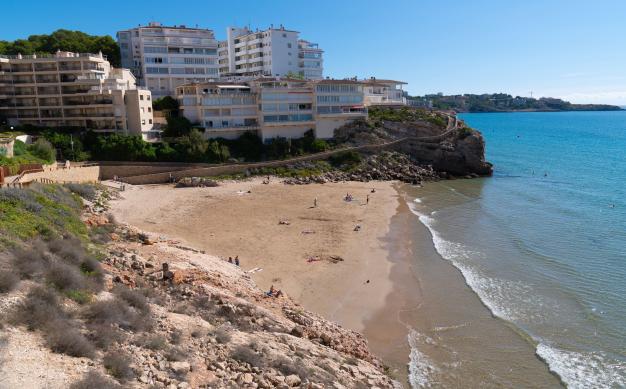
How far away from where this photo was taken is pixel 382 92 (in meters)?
86.8

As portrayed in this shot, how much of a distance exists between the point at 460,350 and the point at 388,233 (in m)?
18.8

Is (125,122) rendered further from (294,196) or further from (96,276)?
(96,276)

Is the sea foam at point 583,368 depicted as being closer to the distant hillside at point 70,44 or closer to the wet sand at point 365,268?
the wet sand at point 365,268

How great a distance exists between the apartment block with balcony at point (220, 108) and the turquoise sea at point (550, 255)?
2601cm

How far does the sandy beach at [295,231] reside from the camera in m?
26.9

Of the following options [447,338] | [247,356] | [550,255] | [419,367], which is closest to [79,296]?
[247,356]

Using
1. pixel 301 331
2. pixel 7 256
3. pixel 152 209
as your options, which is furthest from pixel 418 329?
pixel 152 209

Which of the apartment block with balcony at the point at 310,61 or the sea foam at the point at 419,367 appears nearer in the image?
the sea foam at the point at 419,367

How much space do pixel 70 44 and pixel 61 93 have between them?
19831mm

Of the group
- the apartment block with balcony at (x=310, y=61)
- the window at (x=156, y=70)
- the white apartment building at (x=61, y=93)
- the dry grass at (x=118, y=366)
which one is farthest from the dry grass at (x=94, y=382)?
the apartment block with balcony at (x=310, y=61)

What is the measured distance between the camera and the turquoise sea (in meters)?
21.6

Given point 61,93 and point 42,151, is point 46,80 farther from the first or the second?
point 42,151

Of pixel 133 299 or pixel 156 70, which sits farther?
pixel 156 70

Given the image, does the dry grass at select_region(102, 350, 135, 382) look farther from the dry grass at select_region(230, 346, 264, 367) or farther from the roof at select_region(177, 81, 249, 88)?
the roof at select_region(177, 81, 249, 88)
